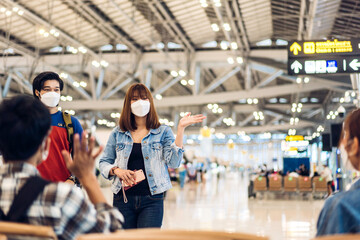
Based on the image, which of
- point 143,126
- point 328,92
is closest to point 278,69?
point 328,92

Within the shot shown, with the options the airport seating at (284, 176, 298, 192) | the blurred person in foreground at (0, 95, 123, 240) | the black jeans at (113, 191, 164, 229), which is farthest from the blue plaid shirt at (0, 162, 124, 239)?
the airport seating at (284, 176, 298, 192)

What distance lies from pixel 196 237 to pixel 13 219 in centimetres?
71

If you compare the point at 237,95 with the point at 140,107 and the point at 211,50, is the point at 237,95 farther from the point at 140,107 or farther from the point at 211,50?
the point at 140,107

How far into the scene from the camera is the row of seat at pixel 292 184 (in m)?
21.5

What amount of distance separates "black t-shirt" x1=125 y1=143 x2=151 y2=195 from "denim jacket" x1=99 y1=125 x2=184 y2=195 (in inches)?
1.2

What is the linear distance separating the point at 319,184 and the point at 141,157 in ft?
62.5

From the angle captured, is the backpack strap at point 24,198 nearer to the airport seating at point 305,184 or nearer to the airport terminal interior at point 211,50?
the airport terminal interior at point 211,50

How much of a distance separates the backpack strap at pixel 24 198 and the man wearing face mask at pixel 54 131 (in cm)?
160

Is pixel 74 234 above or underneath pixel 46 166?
underneath

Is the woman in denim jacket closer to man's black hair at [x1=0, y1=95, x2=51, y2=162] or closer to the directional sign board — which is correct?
man's black hair at [x1=0, y1=95, x2=51, y2=162]

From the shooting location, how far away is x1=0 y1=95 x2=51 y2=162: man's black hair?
1967 mm

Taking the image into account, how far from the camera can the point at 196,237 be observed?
1590mm

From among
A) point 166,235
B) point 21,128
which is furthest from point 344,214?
point 21,128

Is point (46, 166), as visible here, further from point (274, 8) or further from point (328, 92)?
point (328, 92)
